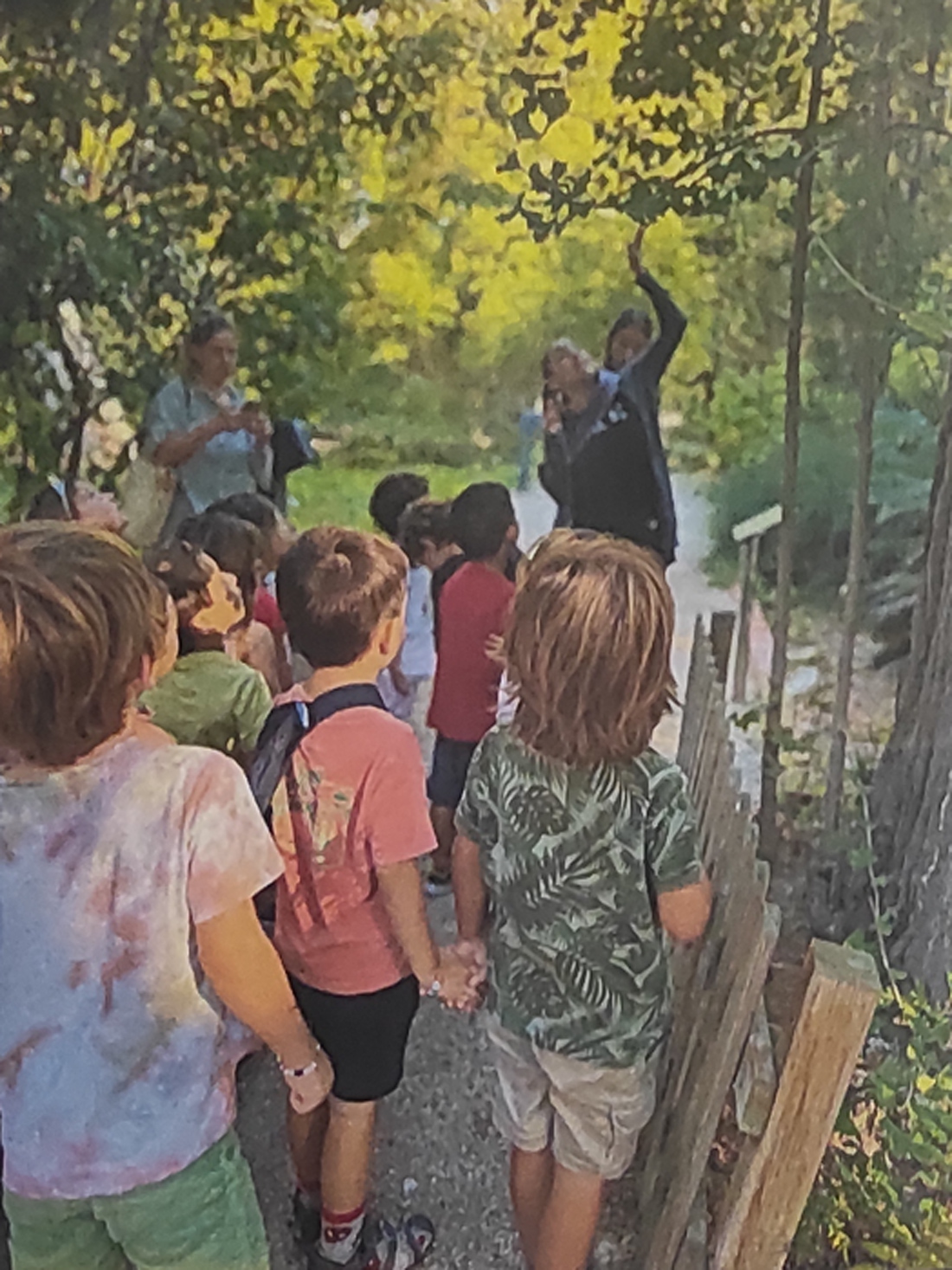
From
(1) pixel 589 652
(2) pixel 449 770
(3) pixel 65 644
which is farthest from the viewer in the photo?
(2) pixel 449 770

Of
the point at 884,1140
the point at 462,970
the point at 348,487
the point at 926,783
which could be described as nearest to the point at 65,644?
the point at 348,487

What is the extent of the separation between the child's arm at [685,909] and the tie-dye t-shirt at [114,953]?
0.40 meters

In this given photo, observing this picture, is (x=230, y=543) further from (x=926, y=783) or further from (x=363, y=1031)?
(x=926, y=783)

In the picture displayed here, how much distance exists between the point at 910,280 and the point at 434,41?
546 millimetres

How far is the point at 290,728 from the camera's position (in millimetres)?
1341

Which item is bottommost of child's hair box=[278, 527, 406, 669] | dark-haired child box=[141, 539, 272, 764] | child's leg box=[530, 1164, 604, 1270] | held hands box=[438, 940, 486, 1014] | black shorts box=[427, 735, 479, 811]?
child's leg box=[530, 1164, 604, 1270]

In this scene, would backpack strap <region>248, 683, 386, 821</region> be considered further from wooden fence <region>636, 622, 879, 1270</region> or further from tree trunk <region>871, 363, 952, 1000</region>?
tree trunk <region>871, 363, 952, 1000</region>

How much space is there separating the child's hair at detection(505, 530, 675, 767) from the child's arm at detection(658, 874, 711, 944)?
152 mm

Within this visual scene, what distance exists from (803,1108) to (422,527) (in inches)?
27.5

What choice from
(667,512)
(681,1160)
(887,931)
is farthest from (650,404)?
(681,1160)

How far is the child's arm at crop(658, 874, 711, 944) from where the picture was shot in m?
1.32

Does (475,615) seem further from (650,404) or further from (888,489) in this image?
(888,489)

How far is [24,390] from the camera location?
1.33 meters

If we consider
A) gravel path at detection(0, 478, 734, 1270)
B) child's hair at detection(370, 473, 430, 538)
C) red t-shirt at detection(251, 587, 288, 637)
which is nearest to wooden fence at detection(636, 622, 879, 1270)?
Answer: gravel path at detection(0, 478, 734, 1270)
